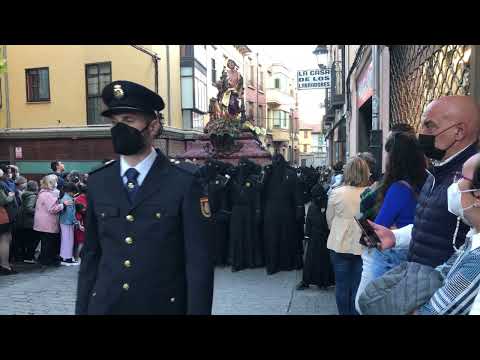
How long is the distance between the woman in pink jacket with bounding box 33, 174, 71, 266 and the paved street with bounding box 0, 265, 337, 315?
478mm

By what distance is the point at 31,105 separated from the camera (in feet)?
59.5

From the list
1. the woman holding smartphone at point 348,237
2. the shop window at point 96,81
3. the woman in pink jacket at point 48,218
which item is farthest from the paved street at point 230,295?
the shop window at point 96,81

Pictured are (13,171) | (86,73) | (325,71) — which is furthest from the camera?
(86,73)

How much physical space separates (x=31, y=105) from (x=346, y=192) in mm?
16843

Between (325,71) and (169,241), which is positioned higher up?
(325,71)

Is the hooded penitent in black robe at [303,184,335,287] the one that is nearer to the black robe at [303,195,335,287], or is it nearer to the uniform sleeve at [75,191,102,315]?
the black robe at [303,195,335,287]

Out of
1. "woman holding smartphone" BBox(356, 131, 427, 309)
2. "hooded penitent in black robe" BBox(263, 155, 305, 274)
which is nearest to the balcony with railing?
"hooded penitent in black robe" BBox(263, 155, 305, 274)

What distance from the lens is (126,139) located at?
2.12 m

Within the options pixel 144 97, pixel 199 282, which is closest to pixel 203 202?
pixel 199 282

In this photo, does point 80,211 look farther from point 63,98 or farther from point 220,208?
point 63,98

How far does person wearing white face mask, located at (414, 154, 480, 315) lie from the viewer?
1.59 metres

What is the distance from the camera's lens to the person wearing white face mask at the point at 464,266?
159 centimetres
